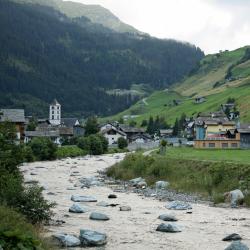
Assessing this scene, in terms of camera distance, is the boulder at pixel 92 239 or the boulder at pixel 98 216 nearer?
the boulder at pixel 92 239

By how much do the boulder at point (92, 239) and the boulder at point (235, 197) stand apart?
1833 centimetres

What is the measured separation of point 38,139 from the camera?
12588 centimetres

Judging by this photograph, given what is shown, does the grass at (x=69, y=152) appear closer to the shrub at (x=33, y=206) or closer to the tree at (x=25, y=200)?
the tree at (x=25, y=200)

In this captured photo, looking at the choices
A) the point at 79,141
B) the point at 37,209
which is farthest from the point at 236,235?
the point at 79,141

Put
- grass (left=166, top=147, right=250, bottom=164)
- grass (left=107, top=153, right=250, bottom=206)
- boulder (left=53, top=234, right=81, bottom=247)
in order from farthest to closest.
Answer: grass (left=166, top=147, right=250, bottom=164), grass (left=107, top=153, right=250, bottom=206), boulder (left=53, top=234, right=81, bottom=247)

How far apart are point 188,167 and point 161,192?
27.4ft

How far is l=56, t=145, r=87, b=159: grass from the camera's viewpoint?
135375mm

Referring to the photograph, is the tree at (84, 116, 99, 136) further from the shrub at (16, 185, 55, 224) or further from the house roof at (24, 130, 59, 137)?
the shrub at (16, 185, 55, 224)

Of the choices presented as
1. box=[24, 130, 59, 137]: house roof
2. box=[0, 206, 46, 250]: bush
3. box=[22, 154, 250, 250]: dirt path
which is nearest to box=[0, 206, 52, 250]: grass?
box=[0, 206, 46, 250]: bush

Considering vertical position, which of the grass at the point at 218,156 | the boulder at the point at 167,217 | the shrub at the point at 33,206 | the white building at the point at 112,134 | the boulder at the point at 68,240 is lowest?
the boulder at the point at 167,217

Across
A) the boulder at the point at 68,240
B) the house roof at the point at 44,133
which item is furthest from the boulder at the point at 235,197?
the house roof at the point at 44,133

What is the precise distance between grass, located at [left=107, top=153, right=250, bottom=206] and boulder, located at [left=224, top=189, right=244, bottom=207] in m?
0.54

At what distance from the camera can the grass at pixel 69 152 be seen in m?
135

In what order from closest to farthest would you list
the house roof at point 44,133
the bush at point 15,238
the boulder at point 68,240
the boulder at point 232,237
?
1. the bush at point 15,238
2. the boulder at point 68,240
3. the boulder at point 232,237
4. the house roof at point 44,133
